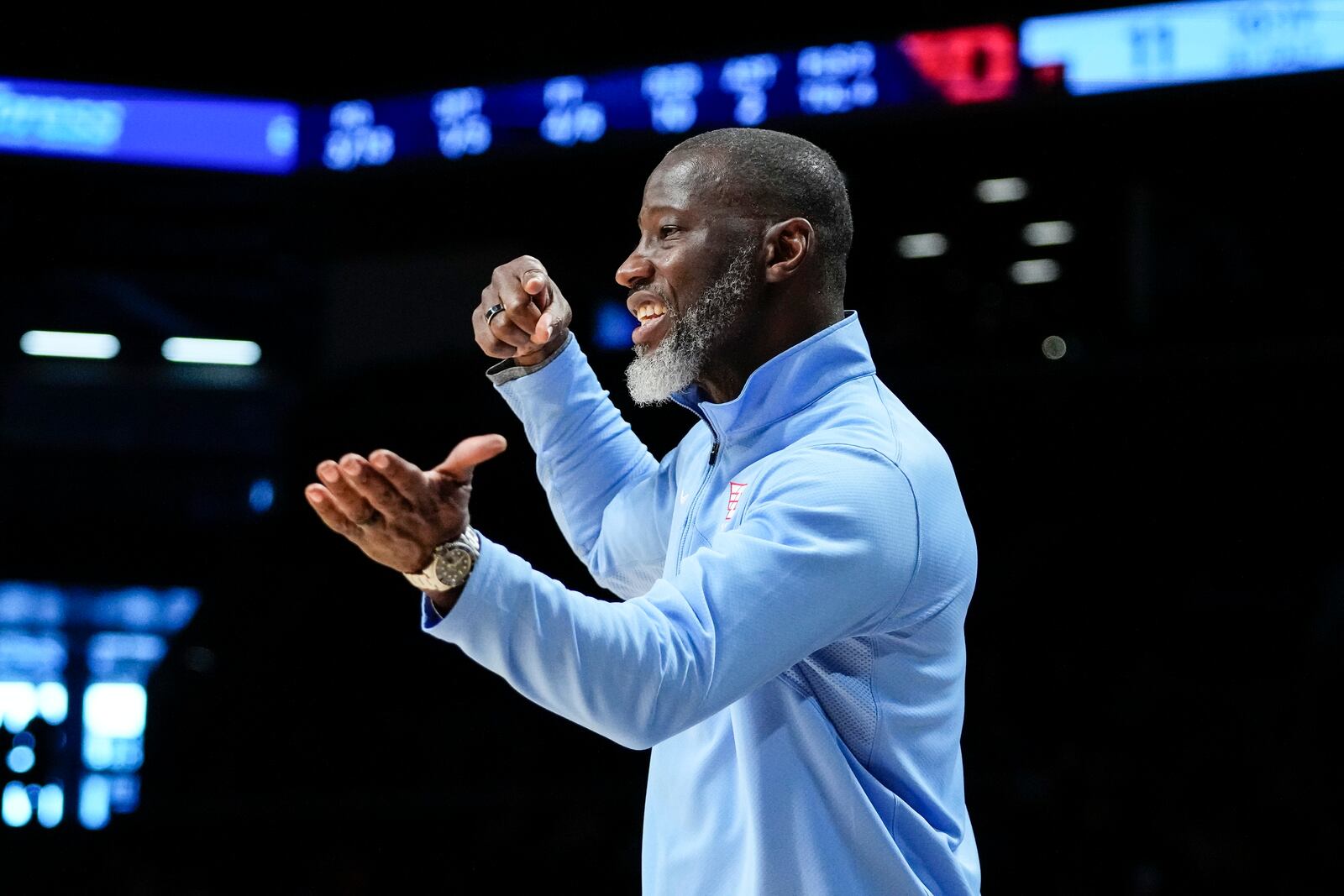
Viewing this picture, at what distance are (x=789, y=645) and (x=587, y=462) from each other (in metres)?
0.77

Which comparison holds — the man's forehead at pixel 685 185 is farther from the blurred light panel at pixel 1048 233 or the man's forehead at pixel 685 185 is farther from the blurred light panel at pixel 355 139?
the blurred light panel at pixel 1048 233

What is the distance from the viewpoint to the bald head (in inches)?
69.2

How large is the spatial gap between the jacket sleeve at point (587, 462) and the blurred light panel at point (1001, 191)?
9.64ft

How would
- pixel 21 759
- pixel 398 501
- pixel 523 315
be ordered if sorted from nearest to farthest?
pixel 398 501
pixel 523 315
pixel 21 759

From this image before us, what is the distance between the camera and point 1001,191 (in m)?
5.01

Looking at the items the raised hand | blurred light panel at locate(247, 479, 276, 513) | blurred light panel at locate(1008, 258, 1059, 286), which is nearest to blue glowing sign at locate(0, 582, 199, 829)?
blurred light panel at locate(247, 479, 276, 513)

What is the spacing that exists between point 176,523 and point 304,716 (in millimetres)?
1212

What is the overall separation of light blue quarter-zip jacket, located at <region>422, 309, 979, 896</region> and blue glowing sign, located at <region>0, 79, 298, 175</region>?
3.40 m

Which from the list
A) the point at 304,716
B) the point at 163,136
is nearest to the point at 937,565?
the point at 163,136

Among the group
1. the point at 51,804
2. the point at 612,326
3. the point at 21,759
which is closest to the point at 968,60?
the point at 612,326

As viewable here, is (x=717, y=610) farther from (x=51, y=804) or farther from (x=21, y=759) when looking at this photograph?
Answer: (x=21, y=759)

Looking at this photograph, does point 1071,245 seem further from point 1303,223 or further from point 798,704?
point 798,704

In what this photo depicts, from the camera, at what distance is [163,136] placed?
4746mm

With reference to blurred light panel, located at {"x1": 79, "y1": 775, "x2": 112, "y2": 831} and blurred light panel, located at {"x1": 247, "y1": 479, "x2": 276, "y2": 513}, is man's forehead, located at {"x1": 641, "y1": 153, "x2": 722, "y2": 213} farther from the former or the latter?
blurred light panel, located at {"x1": 79, "y1": 775, "x2": 112, "y2": 831}
